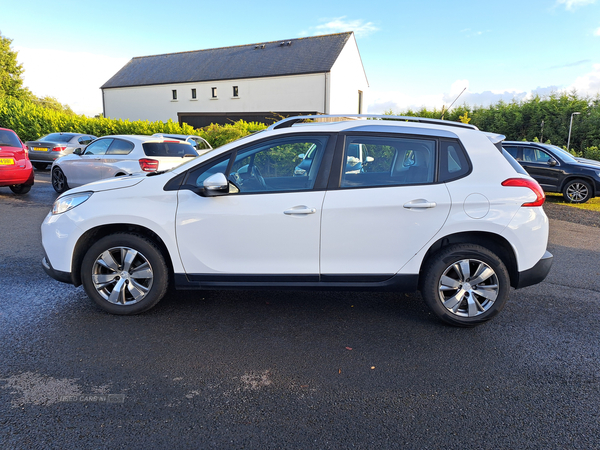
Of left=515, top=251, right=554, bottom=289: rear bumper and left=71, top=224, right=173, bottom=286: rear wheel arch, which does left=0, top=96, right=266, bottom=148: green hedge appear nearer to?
left=71, top=224, right=173, bottom=286: rear wheel arch

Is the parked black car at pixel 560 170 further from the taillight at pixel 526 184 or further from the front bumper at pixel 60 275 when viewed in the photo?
the front bumper at pixel 60 275

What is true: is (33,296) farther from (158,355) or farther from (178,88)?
(178,88)

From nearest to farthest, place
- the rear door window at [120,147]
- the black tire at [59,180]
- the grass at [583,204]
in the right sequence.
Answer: the rear door window at [120,147] → the black tire at [59,180] → the grass at [583,204]

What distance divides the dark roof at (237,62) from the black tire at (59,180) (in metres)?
28.0

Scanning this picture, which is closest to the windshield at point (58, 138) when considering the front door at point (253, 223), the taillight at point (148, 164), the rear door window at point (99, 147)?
the rear door window at point (99, 147)

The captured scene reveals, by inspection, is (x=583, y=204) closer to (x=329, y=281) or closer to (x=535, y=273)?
(x=535, y=273)

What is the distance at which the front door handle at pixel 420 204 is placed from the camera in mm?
3783

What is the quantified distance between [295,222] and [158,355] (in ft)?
4.97

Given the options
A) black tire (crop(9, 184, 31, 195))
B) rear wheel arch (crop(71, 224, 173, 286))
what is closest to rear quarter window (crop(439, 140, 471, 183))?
rear wheel arch (crop(71, 224, 173, 286))

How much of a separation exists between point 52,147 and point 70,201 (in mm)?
15424

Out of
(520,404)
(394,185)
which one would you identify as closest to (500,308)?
(520,404)

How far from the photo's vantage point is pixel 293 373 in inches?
126

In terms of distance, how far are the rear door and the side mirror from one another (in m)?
0.88

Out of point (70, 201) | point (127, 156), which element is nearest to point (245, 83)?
point (127, 156)
